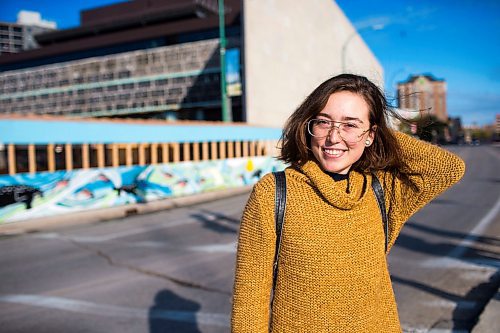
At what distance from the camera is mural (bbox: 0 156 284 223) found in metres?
11.0

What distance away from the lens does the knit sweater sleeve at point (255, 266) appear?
144 cm

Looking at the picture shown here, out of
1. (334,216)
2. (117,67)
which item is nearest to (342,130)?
(334,216)

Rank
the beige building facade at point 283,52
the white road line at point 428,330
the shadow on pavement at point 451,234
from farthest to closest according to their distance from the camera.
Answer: the beige building facade at point 283,52
the shadow on pavement at point 451,234
the white road line at point 428,330

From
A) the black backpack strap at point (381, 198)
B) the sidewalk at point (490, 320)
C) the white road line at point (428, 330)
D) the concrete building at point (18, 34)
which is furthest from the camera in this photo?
the concrete building at point (18, 34)

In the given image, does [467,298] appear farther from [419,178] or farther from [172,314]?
[419,178]

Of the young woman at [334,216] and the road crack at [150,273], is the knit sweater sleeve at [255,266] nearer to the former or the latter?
the young woman at [334,216]

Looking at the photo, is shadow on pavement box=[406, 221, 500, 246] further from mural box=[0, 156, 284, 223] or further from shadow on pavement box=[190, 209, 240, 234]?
mural box=[0, 156, 284, 223]

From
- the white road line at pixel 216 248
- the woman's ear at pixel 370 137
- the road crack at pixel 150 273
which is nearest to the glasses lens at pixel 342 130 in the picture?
the woman's ear at pixel 370 137

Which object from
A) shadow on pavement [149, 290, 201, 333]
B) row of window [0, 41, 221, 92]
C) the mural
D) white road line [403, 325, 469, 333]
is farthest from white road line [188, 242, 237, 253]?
row of window [0, 41, 221, 92]

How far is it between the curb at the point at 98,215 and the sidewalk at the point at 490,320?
31.8 ft

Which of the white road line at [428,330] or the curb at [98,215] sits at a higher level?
the white road line at [428,330]

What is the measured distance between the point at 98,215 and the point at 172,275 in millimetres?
7263

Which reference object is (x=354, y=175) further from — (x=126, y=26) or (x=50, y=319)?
(x=126, y=26)

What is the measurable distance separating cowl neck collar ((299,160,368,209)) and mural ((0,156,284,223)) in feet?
36.9
